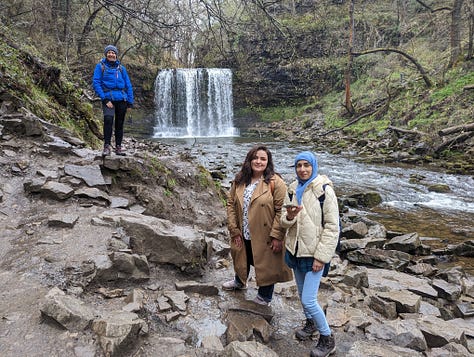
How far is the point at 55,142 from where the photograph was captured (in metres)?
6.12

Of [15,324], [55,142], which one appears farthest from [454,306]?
[55,142]

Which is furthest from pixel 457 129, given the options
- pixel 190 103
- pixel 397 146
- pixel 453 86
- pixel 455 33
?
pixel 190 103

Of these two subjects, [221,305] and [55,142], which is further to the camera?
[55,142]

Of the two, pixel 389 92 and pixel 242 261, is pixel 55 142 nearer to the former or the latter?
pixel 242 261

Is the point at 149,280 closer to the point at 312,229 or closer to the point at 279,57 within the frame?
the point at 312,229

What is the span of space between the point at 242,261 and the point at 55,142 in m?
4.30

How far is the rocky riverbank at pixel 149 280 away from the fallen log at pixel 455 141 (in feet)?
30.1

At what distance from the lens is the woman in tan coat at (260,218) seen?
136 inches

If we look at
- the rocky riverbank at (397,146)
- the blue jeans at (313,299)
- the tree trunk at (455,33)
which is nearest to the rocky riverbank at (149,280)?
the blue jeans at (313,299)

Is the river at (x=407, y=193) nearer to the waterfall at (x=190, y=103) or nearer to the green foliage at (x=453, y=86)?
the green foliage at (x=453, y=86)

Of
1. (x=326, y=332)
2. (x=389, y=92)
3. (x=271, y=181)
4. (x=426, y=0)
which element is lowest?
(x=326, y=332)

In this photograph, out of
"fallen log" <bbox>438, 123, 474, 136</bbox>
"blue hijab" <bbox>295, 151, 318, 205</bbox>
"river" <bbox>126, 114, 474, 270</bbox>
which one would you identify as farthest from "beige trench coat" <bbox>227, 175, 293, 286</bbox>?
"fallen log" <bbox>438, 123, 474, 136</bbox>

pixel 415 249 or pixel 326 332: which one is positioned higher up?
pixel 326 332

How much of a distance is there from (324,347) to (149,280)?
1.90m
